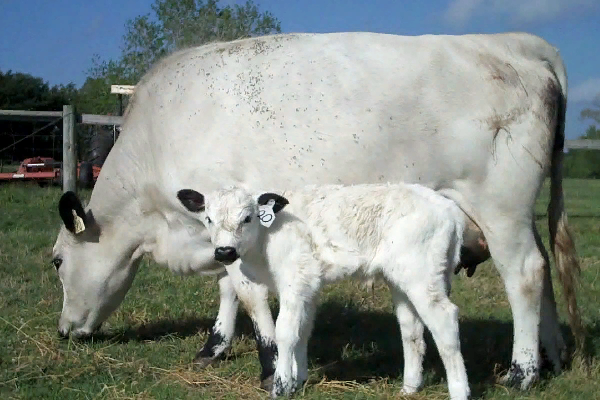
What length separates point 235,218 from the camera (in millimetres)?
5207

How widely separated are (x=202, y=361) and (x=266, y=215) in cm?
215

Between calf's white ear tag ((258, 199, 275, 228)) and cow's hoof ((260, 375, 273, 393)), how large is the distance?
141 cm

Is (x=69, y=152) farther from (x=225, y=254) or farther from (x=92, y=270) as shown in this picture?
(x=225, y=254)

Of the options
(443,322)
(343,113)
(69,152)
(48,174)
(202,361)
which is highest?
(343,113)

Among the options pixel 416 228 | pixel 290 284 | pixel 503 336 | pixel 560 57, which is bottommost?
pixel 503 336

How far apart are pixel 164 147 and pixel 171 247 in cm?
95

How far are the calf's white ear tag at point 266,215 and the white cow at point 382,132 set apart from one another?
3.19 feet

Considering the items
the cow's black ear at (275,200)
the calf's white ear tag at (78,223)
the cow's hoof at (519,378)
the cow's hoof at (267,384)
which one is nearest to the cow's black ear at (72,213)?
the calf's white ear tag at (78,223)

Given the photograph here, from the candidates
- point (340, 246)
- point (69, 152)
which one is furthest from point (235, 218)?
point (69, 152)

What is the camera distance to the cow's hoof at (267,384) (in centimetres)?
601

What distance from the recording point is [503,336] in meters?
7.91

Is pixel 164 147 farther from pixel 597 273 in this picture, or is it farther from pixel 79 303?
pixel 597 273

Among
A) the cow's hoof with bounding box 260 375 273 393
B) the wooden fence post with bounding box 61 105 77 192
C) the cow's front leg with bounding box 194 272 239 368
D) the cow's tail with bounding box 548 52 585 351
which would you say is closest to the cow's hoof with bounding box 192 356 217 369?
the cow's front leg with bounding box 194 272 239 368

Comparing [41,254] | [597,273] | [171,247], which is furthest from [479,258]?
[41,254]
